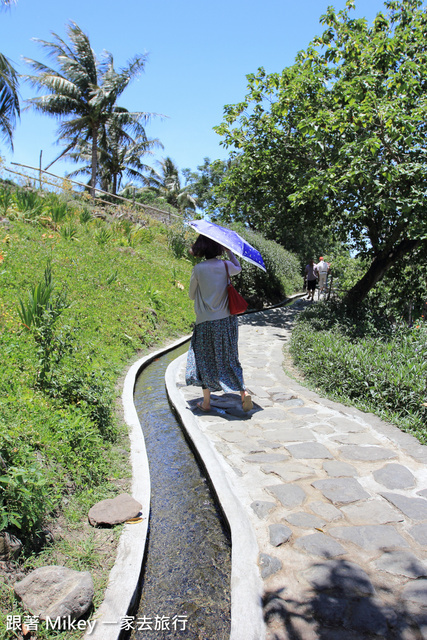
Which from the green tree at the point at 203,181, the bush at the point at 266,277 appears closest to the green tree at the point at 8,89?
the bush at the point at 266,277

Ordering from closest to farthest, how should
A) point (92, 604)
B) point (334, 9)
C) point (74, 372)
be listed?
point (92, 604), point (74, 372), point (334, 9)

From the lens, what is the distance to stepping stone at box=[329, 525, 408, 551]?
9.23 feet

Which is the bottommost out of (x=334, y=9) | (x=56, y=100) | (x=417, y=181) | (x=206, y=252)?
(x=206, y=252)

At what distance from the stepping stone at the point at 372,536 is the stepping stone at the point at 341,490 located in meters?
0.35

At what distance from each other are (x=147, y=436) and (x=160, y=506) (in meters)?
1.45

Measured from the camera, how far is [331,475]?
3.75 m

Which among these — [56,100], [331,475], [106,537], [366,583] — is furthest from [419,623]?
[56,100]

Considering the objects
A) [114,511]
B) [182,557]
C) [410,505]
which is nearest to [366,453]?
[410,505]

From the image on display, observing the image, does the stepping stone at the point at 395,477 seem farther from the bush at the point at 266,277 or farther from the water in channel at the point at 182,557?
the bush at the point at 266,277

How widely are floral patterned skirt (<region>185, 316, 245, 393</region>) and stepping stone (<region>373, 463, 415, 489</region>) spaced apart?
190 centimetres

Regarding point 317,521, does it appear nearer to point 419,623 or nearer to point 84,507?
point 419,623

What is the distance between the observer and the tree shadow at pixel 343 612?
2143 millimetres

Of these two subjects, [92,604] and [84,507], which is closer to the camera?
[92,604]

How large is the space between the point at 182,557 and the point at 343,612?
114 centimetres
